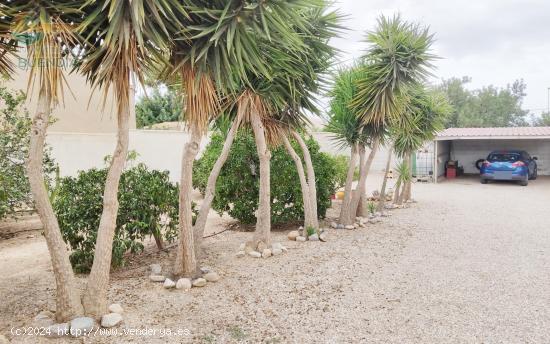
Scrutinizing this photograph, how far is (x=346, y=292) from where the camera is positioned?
14.1 feet

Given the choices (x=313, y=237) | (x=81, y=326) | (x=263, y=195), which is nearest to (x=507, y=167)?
(x=313, y=237)

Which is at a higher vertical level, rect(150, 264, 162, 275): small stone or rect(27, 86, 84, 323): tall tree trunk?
rect(27, 86, 84, 323): tall tree trunk

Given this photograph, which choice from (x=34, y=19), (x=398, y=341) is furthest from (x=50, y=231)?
(x=398, y=341)

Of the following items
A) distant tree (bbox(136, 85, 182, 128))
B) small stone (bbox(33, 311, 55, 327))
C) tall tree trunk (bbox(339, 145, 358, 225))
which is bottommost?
small stone (bbox(33, 311, 55, 327))

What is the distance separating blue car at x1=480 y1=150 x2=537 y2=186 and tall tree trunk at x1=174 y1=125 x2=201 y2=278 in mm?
14729

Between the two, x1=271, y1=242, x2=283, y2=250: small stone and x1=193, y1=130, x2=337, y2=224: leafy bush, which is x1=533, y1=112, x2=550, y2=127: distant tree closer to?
x1=193, y1=130, x2=337, y2=224: leafy bush

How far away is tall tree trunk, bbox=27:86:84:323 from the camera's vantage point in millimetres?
3115

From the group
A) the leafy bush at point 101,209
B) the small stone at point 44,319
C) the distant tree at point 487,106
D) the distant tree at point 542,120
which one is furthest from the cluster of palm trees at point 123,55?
the distant tree at point 542,120

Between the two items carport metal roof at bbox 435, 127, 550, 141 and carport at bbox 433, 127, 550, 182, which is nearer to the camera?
carport metal roof at bbox 435, 127, 550, 141

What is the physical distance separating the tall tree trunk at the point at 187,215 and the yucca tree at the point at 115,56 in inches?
40.5

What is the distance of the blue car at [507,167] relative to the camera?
591 inches

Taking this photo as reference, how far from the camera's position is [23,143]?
290 inches

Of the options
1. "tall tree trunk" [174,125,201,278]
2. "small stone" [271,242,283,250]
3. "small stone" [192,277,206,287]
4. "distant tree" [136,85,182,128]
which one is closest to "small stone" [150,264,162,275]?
"tall tree trunk" [174,125,201,278]

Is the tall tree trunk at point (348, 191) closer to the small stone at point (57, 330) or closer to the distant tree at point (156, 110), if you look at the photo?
the small stone at point (57, 330)
